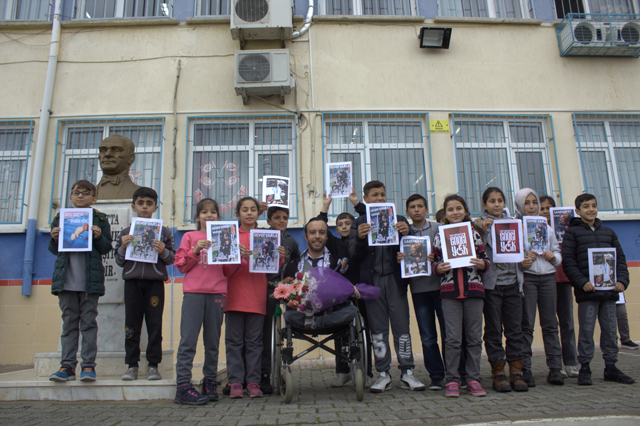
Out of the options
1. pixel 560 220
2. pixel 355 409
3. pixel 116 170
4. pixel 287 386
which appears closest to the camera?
pixel 355 409

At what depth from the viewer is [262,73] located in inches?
274

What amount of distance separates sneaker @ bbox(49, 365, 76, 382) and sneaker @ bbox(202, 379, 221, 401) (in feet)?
3.45

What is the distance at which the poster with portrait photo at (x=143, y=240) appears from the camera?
12.4 ft

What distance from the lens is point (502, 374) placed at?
3.69 meters

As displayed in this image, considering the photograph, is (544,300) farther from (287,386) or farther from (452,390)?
(287,386)

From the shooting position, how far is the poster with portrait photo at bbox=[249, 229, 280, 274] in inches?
150

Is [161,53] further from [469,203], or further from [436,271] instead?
[436,271]

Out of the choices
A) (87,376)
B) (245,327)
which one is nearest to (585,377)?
(245,327)

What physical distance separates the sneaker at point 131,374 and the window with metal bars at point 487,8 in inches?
285

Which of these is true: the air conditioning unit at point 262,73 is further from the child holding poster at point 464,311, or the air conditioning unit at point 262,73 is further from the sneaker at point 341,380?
the sneaker at point 341,380

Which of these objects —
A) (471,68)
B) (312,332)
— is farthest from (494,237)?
(471,68)

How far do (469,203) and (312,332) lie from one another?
169 inches

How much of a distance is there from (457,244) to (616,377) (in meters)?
1.86

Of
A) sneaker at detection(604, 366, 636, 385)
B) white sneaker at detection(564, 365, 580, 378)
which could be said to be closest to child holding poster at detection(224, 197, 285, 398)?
white sneaker at detection(564, 365, 580, 378)
